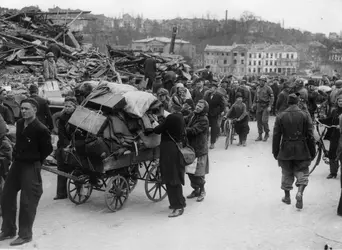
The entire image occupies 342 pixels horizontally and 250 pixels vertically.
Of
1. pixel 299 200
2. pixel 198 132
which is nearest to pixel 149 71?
pixel 198 132

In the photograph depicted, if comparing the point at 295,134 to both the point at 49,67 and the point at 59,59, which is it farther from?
the point at 59,59

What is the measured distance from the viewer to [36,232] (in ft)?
22.9

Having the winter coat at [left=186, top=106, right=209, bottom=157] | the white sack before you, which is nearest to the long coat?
the white sack

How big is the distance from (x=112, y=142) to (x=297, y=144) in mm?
3245

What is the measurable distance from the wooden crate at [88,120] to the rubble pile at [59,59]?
7.60 meters

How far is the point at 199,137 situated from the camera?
863 cm

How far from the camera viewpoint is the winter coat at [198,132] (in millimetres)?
8516

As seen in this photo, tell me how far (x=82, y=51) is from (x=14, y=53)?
10.8ft

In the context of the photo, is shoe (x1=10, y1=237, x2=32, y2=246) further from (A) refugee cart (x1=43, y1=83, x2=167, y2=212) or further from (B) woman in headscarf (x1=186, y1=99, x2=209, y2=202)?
(B) woman in headscarf (x1=186, y1=99, x2=209, y2=202)

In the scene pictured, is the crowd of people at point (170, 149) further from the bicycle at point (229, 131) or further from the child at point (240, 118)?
the bicycle at point (229, 131)

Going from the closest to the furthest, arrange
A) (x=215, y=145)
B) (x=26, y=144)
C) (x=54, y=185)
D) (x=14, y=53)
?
(x=26, y=144)
(x=54, y=185)
(x=215, y=145)
(x=14, y=53)

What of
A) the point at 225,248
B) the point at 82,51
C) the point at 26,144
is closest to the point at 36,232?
the point at 26,144

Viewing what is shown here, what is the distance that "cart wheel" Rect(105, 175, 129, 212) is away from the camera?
25.7 ft

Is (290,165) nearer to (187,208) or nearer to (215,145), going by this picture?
(187,208)
